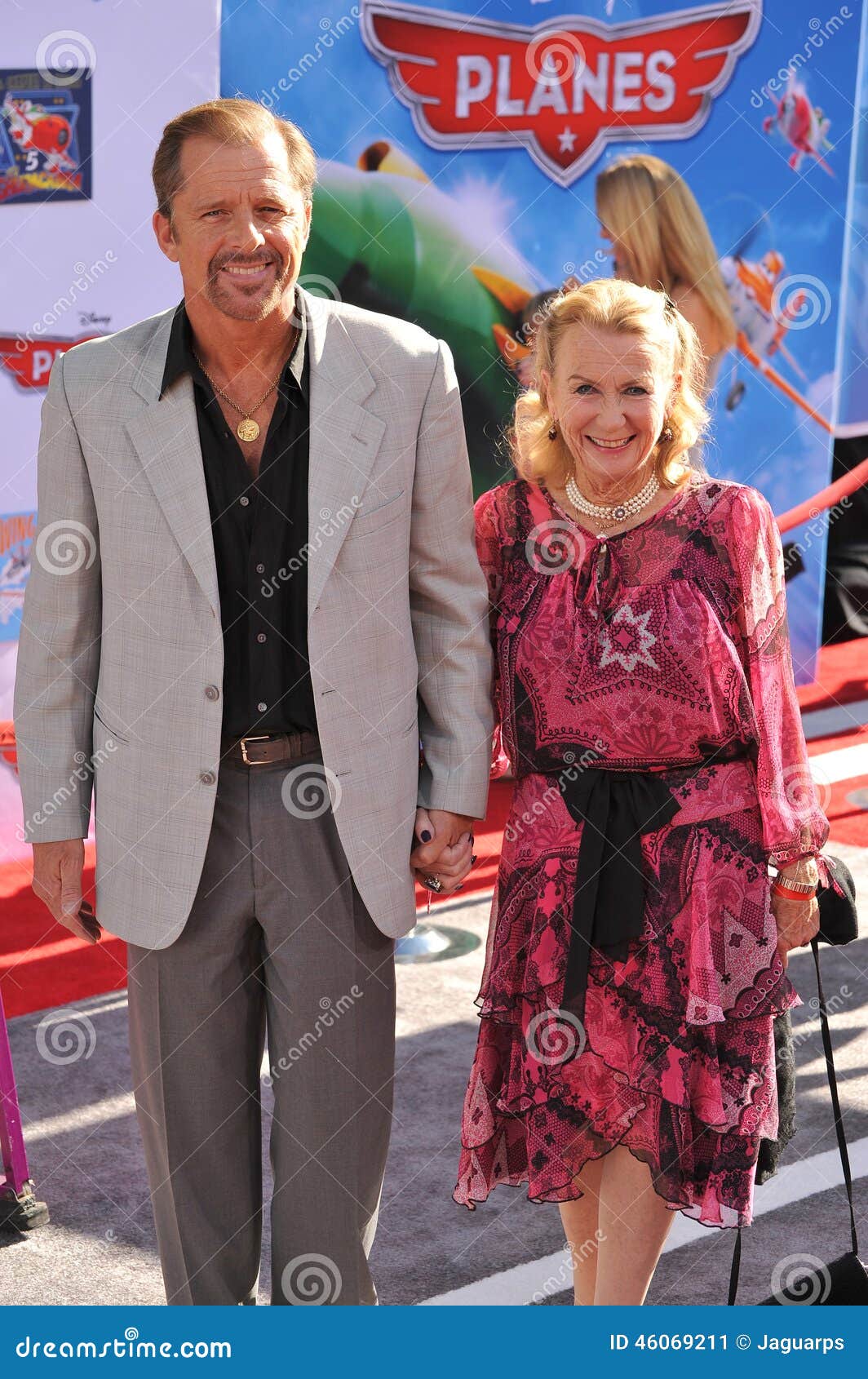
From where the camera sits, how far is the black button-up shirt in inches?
96.5

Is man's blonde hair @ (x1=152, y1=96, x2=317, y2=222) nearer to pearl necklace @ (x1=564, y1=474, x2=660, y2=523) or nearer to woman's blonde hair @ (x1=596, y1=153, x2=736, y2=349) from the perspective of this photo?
pearl necklace @ (x1=564, y1=474, x2=660, y2=523)

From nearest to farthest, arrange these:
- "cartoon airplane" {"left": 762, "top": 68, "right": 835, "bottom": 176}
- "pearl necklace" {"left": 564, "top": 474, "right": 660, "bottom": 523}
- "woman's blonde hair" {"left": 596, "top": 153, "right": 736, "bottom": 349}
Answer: "pearl necklace" {"left": 564, "top": 474, "right": 660, "bottom": 523} < "woman's blonde hair" {"left": 596, "top": 153, "right": 736, "bottom": 349} < "cartoon airplane" {"left": 762, "top": 68, "right": 835, "bottom": 176}

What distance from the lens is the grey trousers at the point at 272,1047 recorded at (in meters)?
2.48

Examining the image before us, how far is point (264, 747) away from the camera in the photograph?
8.09 feet

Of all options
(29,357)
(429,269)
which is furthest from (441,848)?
(429,269)

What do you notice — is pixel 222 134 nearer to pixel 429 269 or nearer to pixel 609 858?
pixel 609 858

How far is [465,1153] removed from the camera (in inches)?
110

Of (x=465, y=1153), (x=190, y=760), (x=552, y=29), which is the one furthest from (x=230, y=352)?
(x=552, y=29)

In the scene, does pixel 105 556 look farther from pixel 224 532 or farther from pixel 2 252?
pixel 2 252

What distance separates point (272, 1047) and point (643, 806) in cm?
75

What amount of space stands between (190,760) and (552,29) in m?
6.10

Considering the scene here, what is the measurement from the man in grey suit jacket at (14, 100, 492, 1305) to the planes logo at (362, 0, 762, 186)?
4.68 m

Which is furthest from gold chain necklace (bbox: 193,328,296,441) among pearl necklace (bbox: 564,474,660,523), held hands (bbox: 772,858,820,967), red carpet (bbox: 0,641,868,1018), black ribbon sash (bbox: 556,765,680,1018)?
red carpet (bbox: 0,641,868,1018)

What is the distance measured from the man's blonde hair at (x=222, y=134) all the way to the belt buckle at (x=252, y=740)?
0.84 metres
